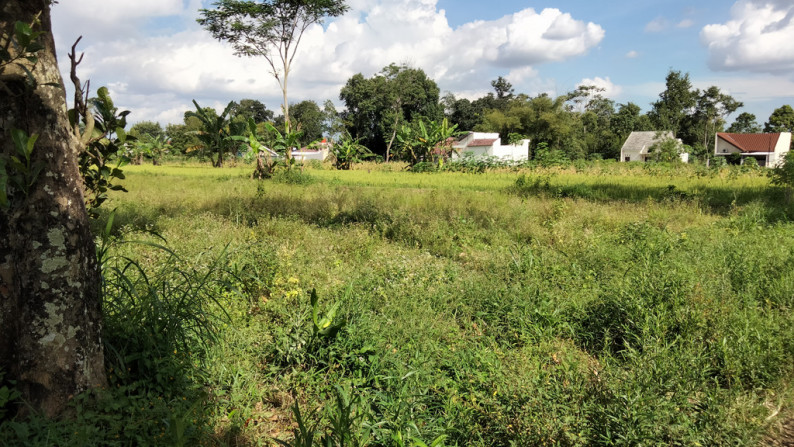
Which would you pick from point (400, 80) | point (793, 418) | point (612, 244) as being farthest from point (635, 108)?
point (793, 418)

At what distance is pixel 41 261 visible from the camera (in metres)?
2.29

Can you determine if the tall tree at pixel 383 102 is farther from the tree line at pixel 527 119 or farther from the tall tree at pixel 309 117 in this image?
the tall tree at pixel 309 117

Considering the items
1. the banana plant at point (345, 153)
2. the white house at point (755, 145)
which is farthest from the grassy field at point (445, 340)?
the white house at point (755, 145)

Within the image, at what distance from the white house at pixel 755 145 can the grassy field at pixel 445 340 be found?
54799mm

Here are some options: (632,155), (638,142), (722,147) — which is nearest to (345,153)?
(632,155)

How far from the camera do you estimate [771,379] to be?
340 cm

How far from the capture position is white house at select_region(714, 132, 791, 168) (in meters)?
49.8

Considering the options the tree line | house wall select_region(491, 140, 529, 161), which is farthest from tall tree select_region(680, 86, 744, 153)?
house wall select_region(491, 140, 529, 161)

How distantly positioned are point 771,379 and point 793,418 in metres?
0.34

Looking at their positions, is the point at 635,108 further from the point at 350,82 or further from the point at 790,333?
the point at 790,333

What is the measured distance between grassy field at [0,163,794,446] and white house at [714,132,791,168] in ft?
180

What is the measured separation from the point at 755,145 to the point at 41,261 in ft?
214

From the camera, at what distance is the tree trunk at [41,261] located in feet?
7.52

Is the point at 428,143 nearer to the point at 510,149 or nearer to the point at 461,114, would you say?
the point at 510,149
